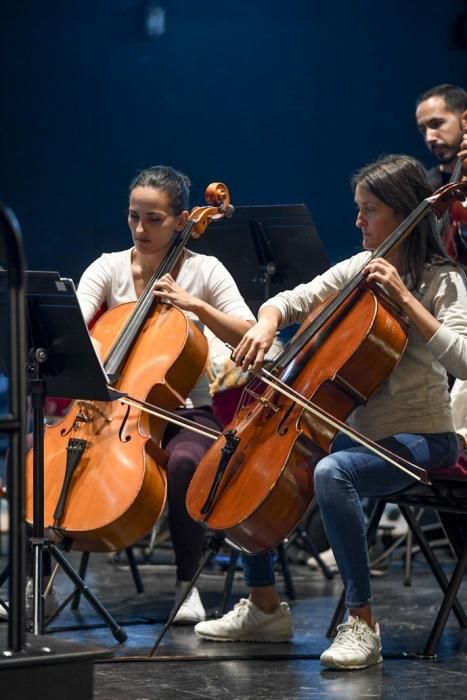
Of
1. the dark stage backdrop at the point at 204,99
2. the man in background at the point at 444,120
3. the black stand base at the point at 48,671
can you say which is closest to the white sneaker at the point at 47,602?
the black stand base at the point at 48,671

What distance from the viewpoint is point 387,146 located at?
549 cm

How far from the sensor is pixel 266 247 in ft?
11.3

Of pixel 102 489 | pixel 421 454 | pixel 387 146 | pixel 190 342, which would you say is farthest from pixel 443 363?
pixel 387 146

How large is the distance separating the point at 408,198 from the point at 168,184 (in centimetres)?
73

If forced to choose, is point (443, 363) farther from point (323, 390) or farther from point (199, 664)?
point (199, 664)

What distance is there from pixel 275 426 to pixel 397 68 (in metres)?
3.34

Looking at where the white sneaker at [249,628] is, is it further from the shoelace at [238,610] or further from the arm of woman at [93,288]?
the arm of woman at [93,288]

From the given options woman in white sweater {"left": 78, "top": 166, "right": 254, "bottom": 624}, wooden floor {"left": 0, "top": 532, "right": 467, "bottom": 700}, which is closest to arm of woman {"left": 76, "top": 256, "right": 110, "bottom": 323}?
woman in white sweater {"left": 78, "top": 166, "right": 254, "bottom": 624}

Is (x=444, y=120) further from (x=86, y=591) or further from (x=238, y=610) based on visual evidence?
(x=86, y=591)

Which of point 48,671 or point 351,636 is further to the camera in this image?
point 351,636

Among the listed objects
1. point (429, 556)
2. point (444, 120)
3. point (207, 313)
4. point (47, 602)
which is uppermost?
point (444, 120)

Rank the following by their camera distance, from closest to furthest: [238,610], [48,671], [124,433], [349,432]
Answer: [48,671] → [349,432] → [124,433] → [238,610]

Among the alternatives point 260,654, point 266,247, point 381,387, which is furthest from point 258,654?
point 266,247

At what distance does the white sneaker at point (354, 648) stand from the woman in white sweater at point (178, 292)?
2.02 feet
